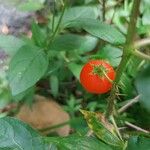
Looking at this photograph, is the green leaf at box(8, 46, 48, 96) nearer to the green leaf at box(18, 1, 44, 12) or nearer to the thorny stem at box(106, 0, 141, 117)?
the thorny stem at box(106, 0, 141, 117)

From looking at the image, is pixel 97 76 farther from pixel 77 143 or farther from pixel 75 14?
pixel 75 14

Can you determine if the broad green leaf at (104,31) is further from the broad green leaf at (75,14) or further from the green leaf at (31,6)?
the green leaf at (31,6)

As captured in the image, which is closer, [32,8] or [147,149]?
[147,149]

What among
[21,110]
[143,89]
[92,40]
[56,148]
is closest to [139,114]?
[92,40]

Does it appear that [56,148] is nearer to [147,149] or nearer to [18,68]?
[147,149]

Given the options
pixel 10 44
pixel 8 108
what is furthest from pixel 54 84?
pixel 10 44
